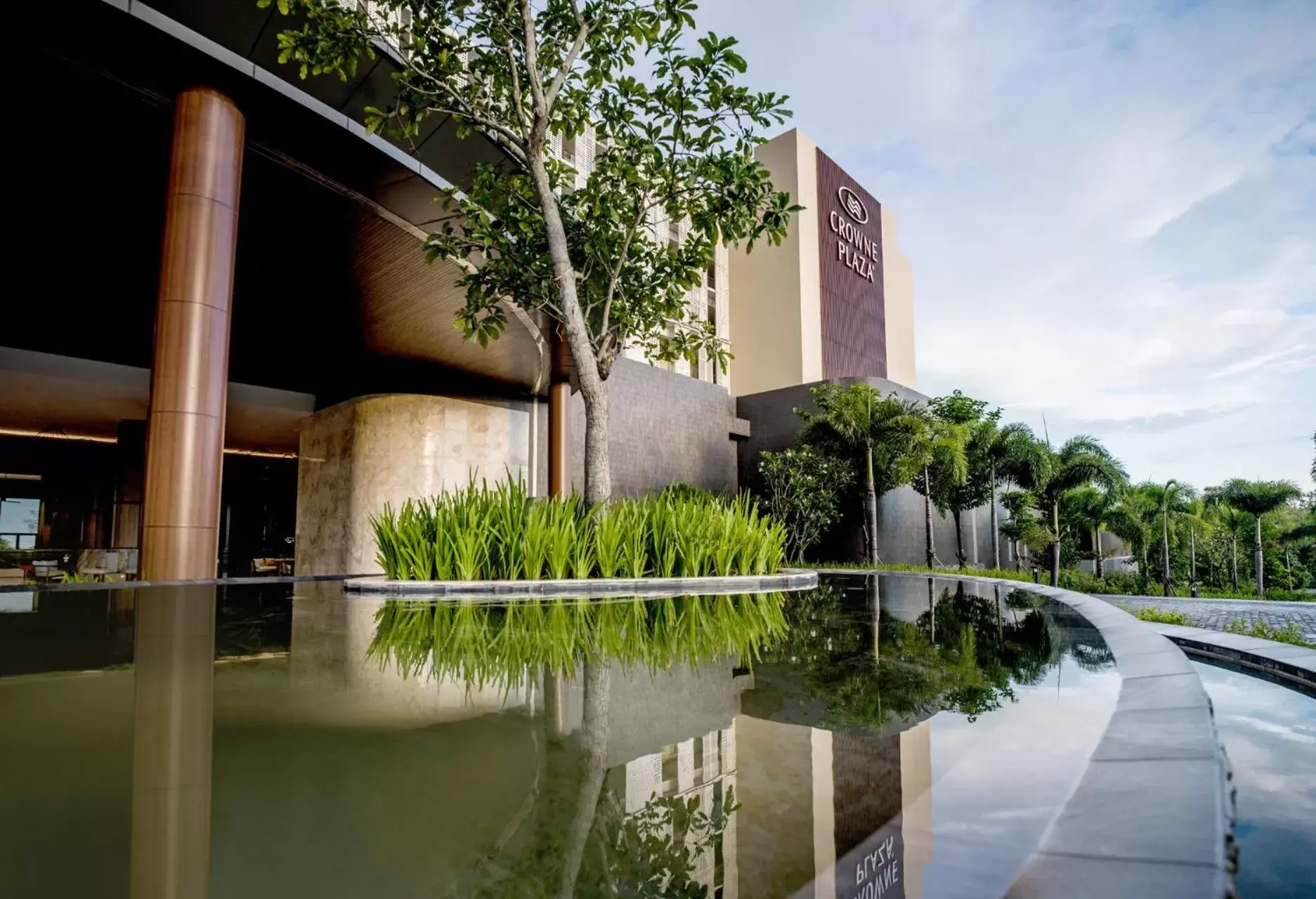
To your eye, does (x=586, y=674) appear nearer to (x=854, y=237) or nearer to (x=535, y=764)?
(x=535, y=764)

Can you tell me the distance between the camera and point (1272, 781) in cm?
158

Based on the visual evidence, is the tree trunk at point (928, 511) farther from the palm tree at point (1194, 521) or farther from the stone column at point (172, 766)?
the stone column at point (172, 766)

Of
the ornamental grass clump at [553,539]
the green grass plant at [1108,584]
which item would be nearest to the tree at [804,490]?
the green grass plant at [1108,584]

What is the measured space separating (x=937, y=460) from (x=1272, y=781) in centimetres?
1697

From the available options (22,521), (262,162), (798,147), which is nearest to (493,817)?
(262,162)

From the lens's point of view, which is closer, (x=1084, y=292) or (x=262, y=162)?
(x=262, y=162)

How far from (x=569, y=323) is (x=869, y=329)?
24167mm

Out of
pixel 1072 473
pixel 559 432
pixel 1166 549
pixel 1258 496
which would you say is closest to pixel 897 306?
pixel 1166 549

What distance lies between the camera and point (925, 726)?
1776 millimetres

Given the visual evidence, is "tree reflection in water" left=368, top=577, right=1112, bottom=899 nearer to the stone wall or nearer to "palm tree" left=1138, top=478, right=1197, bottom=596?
the stone wall

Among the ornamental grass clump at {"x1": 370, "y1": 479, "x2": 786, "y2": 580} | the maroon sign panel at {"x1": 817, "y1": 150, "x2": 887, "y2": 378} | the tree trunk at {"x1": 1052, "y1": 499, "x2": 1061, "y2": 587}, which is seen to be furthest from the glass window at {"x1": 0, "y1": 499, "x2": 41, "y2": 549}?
the tree trunk at {"x1": 1052, "y1": 499, "x2": 1061, "y2": 587}

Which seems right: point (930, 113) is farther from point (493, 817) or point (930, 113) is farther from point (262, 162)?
point (493, 817)

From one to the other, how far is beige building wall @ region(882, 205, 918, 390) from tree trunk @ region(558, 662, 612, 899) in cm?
2994

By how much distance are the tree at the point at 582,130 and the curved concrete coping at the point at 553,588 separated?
48.5 inches
